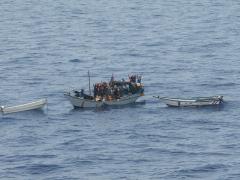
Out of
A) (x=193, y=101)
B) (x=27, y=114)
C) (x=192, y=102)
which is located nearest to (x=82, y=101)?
(x=27, y=114)

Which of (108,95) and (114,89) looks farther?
(114,89)

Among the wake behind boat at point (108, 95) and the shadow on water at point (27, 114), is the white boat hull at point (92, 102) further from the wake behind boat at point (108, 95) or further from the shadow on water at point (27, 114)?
the shadow on water at point (27, 114)

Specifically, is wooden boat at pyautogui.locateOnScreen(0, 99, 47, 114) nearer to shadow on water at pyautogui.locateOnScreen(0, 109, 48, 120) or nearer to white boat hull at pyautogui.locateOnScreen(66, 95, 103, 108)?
shadow on water at pyautogui.locateOnScreen(0, 109, 48, 120)

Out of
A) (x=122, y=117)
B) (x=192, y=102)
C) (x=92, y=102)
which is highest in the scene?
(x=92, y=102)

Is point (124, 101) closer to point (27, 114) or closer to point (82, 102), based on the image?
point (82, 102)

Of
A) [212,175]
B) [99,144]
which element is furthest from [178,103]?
A: [212,175]

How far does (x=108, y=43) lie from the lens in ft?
587

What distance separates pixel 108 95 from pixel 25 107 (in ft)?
33.7

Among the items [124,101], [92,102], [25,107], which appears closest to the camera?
[25,107]

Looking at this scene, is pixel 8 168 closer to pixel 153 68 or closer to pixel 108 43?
pixel 153 68

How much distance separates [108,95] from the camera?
4906 inches

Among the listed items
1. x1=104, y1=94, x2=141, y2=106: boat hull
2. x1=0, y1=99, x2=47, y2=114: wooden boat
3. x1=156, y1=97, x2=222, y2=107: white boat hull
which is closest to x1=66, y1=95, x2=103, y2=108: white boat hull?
x1=104, y1=94, x2=141, y2=106: boat hull

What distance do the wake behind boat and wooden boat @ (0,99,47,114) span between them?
3.31 m

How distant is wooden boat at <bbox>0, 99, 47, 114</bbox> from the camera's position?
122 meters
